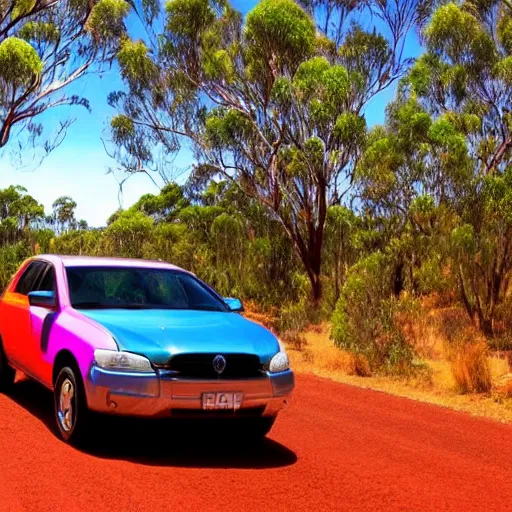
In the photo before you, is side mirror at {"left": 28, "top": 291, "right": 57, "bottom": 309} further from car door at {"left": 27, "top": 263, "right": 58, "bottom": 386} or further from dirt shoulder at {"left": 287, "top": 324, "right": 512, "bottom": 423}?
dirt shoulder at {"left": 287, "top": 324, "right": 512, "bottom": 423}

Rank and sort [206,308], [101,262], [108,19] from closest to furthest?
[206,308]
[101,262]
[108,19]

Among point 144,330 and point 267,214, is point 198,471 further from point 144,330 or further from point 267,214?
point 267,214

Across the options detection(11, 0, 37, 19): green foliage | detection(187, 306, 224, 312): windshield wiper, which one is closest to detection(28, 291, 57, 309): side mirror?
detection(187, 306, 224, 312): windshield wiper

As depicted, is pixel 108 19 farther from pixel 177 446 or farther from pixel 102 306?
pixel 177 446

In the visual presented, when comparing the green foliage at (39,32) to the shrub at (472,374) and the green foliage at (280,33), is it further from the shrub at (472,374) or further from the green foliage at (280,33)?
the shrub at (472,374)

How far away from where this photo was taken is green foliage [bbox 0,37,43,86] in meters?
23.1

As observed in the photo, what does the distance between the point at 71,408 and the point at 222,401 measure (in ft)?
4.21

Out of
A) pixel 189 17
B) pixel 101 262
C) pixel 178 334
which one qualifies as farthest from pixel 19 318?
pixel 189 17

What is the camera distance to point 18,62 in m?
23.4

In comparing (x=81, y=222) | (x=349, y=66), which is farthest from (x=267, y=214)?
(x=81, y=222)

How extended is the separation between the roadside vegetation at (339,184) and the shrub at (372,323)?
4 cm

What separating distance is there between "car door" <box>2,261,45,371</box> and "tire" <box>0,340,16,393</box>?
104 mm

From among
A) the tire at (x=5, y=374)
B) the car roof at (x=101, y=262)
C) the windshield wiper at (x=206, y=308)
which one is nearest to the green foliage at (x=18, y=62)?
the tire at (x=5, y=374)

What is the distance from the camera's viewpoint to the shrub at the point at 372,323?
13281 millimetres
